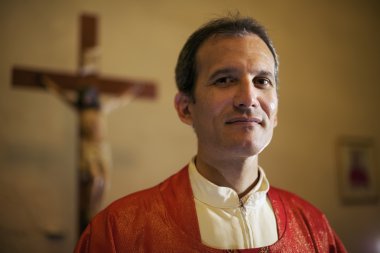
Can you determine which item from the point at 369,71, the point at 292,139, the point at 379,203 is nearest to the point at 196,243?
the point at 292,139

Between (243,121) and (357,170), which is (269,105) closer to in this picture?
(243,121)

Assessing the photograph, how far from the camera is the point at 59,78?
2393 mm

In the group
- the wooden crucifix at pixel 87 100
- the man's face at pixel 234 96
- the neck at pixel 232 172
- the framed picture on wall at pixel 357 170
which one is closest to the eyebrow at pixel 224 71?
the man's face at pixel 234 96

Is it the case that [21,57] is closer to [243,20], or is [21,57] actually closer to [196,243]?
[243,20]

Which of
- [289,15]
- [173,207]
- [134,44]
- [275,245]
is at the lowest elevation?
[275,245]

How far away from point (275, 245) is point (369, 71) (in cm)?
358

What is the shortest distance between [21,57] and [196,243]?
2.12m

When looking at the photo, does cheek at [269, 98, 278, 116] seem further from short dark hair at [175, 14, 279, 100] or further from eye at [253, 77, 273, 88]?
short dark hair at [175, 14, 279, 100]

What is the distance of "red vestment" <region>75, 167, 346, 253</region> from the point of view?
1.26 m

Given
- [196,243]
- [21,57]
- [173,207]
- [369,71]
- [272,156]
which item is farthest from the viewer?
[369,71]

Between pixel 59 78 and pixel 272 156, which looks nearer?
pixel 59 78

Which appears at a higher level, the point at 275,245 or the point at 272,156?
the point at 272,156

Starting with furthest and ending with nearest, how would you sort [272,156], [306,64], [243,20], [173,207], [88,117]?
[306,64], [272,156], [88,117], [243,20], [173,207]

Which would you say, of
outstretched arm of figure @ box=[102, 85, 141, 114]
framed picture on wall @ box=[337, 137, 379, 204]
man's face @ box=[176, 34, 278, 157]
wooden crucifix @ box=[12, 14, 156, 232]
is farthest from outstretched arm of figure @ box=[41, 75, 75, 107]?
framed picture on wall @ box=[337, 137, 379, 204]
